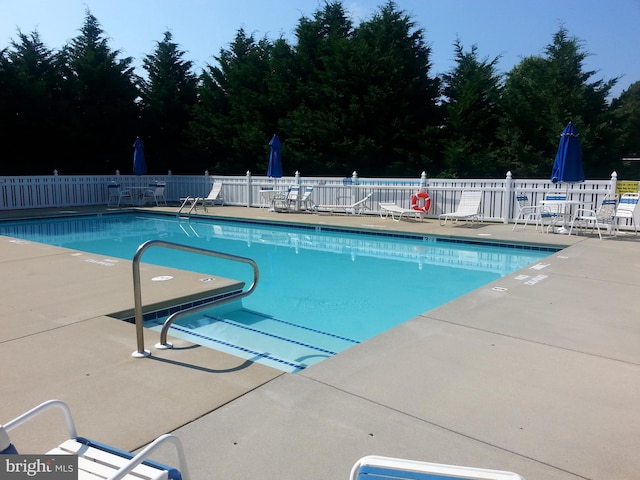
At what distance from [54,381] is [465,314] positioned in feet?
10.4

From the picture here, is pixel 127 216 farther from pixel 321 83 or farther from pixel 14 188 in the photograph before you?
pixel 321 83

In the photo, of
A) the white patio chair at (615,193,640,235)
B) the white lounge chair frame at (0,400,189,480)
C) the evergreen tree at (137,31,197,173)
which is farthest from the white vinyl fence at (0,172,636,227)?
the white lounge chair frame at (0,400,189,480)

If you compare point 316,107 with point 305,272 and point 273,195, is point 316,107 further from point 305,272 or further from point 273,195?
point 305,272

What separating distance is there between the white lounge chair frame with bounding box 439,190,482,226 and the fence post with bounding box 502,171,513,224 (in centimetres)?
54

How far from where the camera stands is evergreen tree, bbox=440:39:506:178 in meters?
17.6

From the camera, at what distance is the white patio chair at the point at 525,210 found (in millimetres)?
9990

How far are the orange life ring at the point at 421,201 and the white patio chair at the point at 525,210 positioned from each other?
199 centimetres

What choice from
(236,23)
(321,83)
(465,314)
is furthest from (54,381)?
(236,23)

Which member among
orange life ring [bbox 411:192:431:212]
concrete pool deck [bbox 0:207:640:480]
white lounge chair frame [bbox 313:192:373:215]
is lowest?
concrete pool deck [bbox 0:207:640:480]

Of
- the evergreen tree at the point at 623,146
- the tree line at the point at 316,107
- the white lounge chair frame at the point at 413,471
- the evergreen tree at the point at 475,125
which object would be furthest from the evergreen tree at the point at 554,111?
the white lounge chair frame at the point at 413,471

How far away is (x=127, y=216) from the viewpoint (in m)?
14.7

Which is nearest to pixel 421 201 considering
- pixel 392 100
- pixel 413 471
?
pixel 392 100

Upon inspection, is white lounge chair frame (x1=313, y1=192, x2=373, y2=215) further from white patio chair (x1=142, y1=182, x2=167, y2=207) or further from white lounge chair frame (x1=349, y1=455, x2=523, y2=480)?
white lounge chair frame (x1=349, y1=455, x2=523, y2=480)

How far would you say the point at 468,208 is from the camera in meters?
10.9
